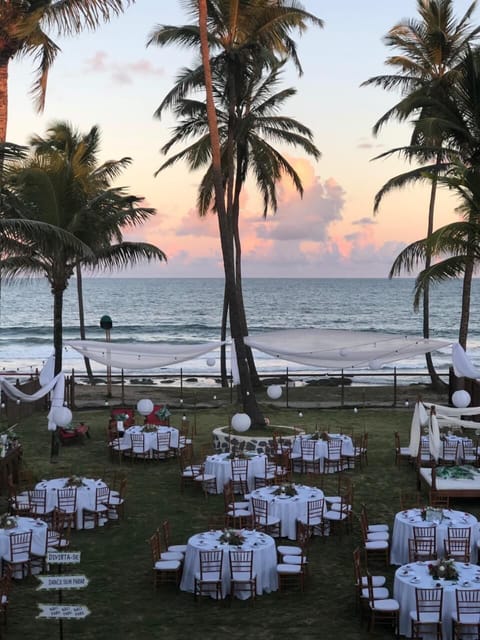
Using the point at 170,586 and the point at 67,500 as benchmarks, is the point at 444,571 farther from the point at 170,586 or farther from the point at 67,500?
the point at 67,500

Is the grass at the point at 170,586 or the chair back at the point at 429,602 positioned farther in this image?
the grass at the point at 170,586

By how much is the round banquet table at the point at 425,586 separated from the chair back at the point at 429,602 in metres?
0.07

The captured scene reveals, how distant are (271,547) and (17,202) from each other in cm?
1077

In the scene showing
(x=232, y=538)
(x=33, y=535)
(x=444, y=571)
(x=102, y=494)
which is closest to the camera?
(x=444, y=571)

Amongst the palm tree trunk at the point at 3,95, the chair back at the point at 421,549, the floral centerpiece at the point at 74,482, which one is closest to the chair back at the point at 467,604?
the chair back at the point at 421,549

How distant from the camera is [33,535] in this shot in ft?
40.2

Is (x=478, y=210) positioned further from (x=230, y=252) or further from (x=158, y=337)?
(x=158, y=337)

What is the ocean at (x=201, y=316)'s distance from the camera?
59.7m

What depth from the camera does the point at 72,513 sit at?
46.9 ft

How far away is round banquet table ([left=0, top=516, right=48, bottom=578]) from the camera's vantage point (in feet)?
38.9

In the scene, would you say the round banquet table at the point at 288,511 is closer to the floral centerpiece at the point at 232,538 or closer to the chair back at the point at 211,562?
the floral centerpiece at the point at 232,538

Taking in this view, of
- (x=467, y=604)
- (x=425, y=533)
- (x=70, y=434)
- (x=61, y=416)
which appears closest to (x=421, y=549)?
(x=425, y=533)

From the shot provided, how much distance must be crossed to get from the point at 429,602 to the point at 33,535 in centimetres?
618

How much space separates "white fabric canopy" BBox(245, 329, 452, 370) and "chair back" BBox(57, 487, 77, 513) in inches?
255
